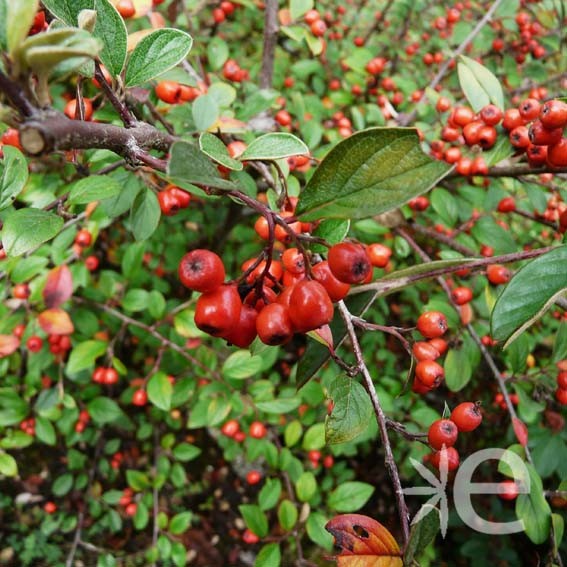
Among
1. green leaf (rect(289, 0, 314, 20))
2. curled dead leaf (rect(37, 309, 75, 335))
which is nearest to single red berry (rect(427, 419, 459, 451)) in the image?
curled dead leaf (rect(37, 309, 75, 335))

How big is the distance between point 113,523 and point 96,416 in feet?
3.52

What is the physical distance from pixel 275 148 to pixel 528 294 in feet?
2.28

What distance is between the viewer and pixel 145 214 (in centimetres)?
171

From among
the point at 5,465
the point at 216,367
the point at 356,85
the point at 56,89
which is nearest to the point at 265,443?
the point at 216,367

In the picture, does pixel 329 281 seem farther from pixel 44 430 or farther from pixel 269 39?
pixel 44 430

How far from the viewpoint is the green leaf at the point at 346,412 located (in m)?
1.14

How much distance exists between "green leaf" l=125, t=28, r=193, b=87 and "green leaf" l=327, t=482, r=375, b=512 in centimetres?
206

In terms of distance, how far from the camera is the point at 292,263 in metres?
1.09

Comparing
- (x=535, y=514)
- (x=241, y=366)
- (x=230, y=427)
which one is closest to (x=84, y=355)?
(x=241, y=366)

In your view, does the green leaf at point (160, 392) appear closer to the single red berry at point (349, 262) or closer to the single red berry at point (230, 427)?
the single red berry at point (230, 427)

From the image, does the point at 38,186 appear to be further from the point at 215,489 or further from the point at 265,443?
the point at 215,489

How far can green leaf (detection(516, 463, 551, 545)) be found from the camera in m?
1.65

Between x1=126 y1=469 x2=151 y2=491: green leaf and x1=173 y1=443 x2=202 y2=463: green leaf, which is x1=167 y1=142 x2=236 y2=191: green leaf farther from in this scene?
x1=126 y1=469 x2=151 y2=491: green leaf

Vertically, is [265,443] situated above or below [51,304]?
below
